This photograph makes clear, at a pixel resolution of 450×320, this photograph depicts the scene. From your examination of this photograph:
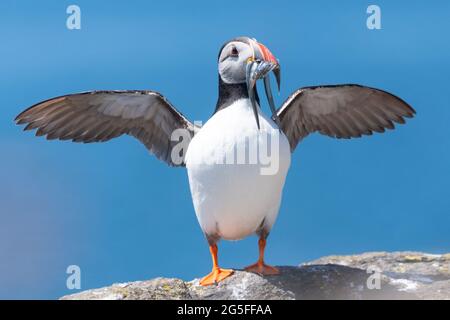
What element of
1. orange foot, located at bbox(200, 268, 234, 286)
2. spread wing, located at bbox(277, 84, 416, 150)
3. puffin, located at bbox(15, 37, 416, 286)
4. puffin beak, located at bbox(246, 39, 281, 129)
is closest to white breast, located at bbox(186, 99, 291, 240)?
puffin, located at bbox(15, 37, 416, 286)

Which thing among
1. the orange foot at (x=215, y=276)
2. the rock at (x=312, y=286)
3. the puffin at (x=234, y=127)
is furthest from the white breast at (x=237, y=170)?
the rock at (x=312, y=286)

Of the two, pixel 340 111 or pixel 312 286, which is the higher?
pixel 340 111

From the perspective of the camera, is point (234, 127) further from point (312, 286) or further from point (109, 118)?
point (109, 118)

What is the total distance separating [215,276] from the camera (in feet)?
37.1

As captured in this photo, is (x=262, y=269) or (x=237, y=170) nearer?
(x=237, y=170)

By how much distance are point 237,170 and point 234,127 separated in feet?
1.78

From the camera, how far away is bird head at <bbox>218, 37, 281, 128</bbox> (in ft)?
35.8

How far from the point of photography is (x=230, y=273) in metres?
11.3

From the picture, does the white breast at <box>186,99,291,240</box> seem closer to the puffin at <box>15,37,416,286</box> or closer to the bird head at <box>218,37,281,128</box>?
the puffin at <box>15,37,416,286</box>

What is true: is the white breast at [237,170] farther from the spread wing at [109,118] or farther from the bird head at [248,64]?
the spread wing at [109,118]

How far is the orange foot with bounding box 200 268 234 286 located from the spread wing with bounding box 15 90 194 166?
2.07 meters

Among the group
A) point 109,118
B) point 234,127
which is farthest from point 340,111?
point 109,118
